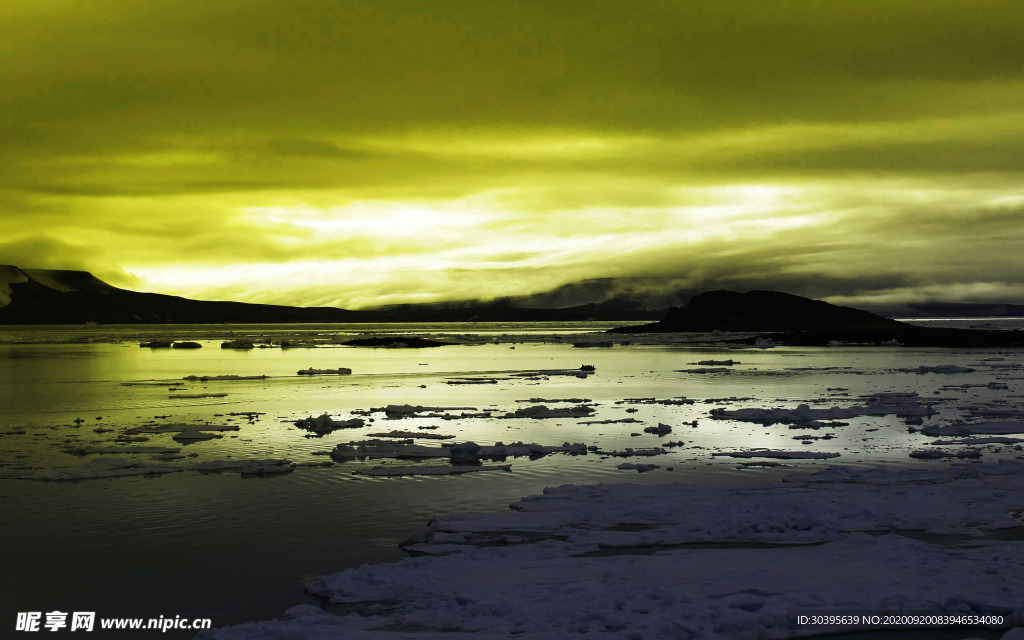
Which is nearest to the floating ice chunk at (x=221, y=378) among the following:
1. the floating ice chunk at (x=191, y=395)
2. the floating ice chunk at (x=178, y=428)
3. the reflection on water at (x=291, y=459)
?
the reflection on water at (x=291, y=459)

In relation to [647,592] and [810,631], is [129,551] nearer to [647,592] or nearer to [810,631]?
[647,592]

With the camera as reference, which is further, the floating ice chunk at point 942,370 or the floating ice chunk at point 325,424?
the floating ice chunk at point 942,370

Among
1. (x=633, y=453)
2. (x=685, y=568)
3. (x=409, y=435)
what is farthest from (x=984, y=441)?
(x=409, y=435)

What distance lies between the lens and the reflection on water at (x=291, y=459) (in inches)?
364

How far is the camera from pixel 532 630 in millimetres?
7488

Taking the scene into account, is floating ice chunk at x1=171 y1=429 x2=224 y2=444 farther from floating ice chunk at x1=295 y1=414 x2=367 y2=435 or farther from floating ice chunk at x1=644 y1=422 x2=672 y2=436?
floating ice chunk at x1=644 y1=422 x2=672 y2=436

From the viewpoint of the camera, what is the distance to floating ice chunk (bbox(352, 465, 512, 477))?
48.7ft

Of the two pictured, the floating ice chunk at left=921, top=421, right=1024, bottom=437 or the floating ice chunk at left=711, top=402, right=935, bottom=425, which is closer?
the floating ice chunk at left=921, top=421, right=1024, bottom=437

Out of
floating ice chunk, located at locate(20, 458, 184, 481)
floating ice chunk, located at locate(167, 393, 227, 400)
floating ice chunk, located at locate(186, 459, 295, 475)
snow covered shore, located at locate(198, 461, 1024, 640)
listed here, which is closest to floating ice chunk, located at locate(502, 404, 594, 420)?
floating ice chunk, located at locate(186, 459, 295, 475)

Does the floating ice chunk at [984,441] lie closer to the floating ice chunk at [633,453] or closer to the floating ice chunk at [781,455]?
the floating ice chunk at [781,455]

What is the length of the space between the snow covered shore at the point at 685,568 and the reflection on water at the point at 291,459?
2.93 ft

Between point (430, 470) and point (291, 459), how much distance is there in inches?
127

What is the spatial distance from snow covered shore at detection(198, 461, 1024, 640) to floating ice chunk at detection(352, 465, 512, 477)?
2.82 meters

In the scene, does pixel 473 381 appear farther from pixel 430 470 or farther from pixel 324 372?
pixel 430 470
